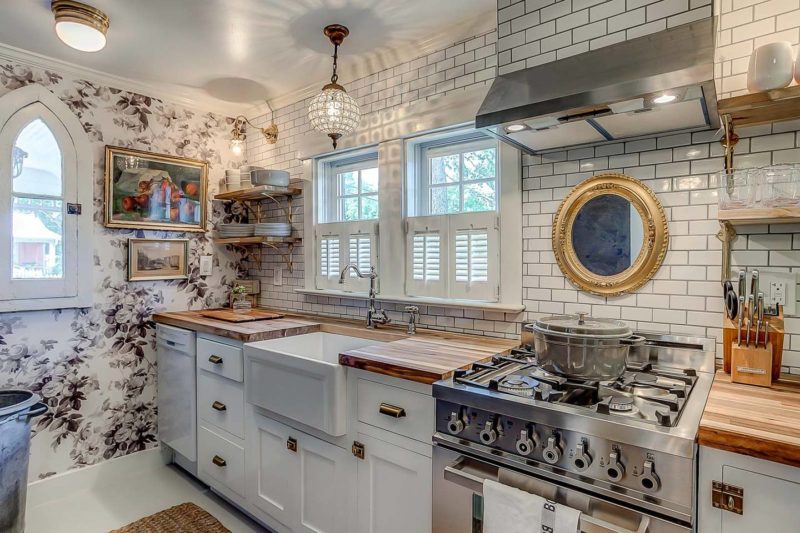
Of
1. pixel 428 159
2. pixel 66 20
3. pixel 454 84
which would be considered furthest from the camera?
pixel 428 159

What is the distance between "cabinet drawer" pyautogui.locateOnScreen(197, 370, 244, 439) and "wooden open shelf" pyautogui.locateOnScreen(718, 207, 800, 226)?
2231 mm

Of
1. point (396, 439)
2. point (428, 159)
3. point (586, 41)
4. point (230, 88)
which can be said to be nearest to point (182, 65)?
point (230, 88)

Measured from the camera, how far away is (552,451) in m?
1.20

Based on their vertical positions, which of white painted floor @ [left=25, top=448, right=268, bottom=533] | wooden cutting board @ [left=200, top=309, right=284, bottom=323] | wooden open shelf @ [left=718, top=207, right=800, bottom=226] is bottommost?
white painted floor @ [left=25, top=448, right=268, bottom=533]

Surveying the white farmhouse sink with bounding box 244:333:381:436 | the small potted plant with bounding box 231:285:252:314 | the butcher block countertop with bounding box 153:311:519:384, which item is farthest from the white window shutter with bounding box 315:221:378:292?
the small potted plant with bounding box 231:285:252:314

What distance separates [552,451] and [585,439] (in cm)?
10

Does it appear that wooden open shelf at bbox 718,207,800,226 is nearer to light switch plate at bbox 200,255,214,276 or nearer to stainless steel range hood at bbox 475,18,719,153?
stainless steel range hood at bbox 475,18,719,153

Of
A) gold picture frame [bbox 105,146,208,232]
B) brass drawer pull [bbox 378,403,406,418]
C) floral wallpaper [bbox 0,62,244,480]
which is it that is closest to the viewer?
brass drawer pull [bbox 378,403,406,418]

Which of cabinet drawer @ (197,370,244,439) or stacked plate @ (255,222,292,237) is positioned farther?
stacked plate @ (255,222,292,237)

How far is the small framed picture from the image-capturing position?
291cm

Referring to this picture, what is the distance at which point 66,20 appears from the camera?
1970 mm

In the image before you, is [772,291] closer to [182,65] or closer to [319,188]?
[319,188]

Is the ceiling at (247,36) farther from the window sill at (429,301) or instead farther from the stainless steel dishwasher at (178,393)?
the stainless steel dishwasher at (178,393)

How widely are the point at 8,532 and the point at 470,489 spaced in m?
2.17
